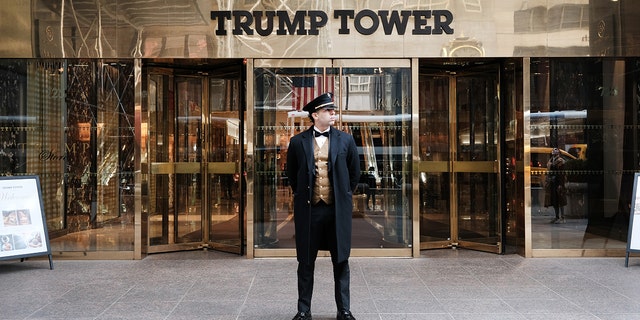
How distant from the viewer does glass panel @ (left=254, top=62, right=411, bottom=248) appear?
24.3 feet

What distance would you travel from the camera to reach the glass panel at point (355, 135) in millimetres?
7410

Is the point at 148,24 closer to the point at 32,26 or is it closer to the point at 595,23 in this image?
the point at 32,26

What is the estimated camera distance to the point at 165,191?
318 inches

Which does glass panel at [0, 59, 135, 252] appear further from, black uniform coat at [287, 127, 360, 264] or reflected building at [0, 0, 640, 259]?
black uniform coat at [287, 127, 360, 264]

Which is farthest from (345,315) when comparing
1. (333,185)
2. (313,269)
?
(333,185)

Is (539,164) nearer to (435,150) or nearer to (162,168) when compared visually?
(435,150)

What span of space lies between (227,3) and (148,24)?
1.14m

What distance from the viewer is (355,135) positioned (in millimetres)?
7469

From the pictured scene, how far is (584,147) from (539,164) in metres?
0.77

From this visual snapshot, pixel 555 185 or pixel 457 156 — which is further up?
pixel 457 156

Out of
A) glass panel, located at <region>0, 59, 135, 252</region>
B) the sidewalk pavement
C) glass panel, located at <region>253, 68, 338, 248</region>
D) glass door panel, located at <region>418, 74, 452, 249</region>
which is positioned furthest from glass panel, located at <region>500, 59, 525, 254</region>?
glass panel, located at <region>0, 59, 135, 252</region>

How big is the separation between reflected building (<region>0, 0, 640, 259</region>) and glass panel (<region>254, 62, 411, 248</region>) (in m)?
0.02

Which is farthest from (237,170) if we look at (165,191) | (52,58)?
(52,58)

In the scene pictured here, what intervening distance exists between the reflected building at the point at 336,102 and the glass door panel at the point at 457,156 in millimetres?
185
